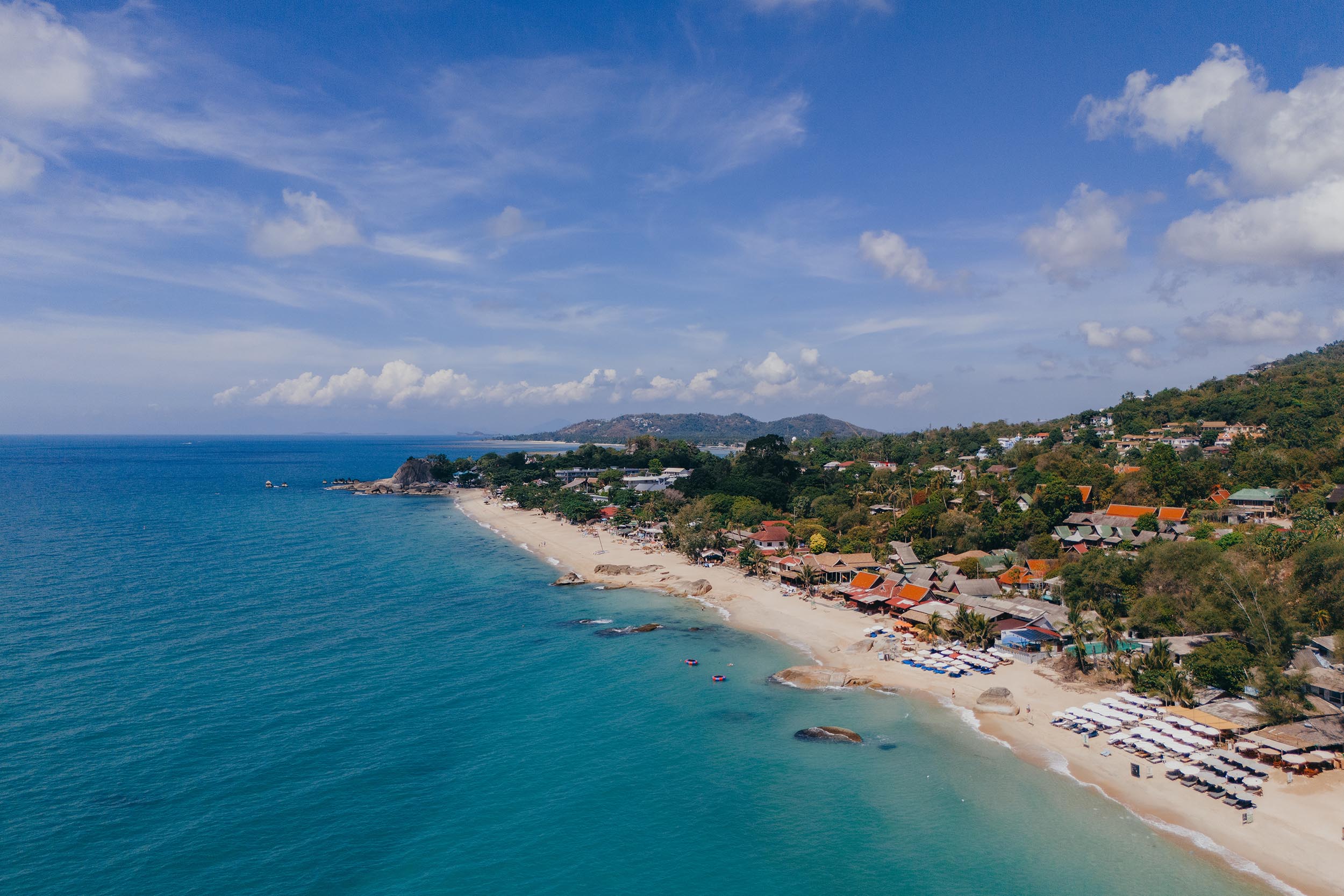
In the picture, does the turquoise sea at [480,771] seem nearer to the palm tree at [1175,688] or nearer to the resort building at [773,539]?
the palm tree at [1175,688]

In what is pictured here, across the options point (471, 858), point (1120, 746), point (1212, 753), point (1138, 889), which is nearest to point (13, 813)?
point (471, 858)

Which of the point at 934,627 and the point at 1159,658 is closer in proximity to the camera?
the point at 1159,658

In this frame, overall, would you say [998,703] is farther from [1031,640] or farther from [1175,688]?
[1031,640]

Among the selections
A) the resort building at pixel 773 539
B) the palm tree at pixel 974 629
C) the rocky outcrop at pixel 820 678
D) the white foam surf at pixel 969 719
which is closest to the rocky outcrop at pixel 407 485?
the resort building at pixel 773 539

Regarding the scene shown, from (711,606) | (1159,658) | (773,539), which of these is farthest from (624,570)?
(1159,658)

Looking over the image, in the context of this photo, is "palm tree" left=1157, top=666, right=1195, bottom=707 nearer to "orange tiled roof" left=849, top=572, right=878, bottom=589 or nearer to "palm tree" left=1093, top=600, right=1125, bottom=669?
"palm tree" left=1093, top=600, right=1125, bottom=669

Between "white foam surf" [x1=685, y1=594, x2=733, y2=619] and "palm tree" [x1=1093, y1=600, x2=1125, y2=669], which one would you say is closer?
"palm tree" [x1=1093, y1=600, x2=1125, y2=669]

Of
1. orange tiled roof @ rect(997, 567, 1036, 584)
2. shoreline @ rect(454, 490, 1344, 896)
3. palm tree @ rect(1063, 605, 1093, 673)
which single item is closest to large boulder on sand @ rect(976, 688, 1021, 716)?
shoreline @ rect(454, 490, 1344, 896)
